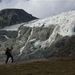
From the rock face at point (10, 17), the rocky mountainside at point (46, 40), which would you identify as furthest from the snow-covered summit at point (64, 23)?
the rock face at point (10, 17)

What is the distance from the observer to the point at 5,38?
162 ft

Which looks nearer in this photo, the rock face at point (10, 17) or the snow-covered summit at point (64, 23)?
the snow-covered summit at point (64, 23)

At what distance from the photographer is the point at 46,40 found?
125ft

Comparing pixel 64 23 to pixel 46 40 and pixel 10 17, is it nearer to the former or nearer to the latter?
pixel 46 40

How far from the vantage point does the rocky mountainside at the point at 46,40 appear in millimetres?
33438

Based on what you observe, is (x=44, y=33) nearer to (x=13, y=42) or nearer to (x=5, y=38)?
(x=13, y=42)

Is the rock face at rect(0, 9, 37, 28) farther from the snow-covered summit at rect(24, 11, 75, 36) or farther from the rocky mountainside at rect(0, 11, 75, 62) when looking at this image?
the snow-covered summit at rect(24, 11, 75, 36)

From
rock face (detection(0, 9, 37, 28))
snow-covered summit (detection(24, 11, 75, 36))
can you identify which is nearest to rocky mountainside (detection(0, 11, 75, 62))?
snow-covered summit (detection(24, 11, 75, 36))

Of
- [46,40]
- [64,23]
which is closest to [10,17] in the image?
[46,40]

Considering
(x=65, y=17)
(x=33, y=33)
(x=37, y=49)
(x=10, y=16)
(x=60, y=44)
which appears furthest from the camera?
(x=10, y=16)

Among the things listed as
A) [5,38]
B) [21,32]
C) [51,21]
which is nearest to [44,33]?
[51,21]

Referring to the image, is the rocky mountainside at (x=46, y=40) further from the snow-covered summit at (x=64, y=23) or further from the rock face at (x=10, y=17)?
the rock face at (x=10, y=17)

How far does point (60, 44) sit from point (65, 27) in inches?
181

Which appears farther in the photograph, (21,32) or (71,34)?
(21,32)
